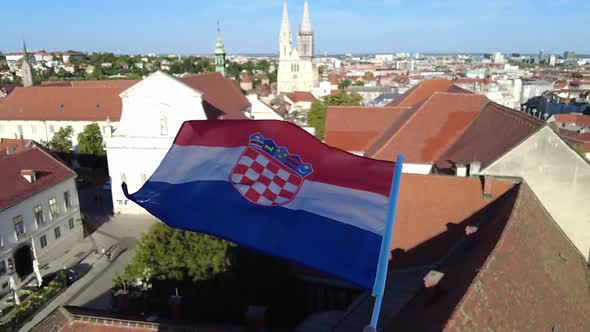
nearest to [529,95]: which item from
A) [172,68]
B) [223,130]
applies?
[223,130]

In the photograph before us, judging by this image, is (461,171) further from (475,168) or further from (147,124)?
(147,124)

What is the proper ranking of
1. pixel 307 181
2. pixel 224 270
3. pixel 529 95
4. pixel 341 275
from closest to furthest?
pixel 341 275 < pixel 307 181 < pixel 224 270 < pixel 529 95

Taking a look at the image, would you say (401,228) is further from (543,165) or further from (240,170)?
(240,170)

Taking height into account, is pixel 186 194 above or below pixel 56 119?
above

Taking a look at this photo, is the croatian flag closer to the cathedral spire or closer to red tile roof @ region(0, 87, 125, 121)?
red tile roof @ region(0, 87, 125, 121)

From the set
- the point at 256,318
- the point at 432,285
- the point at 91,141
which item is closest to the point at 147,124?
the point at 91,141

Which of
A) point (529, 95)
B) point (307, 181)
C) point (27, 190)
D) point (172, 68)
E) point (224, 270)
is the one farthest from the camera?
point (172, 68)
